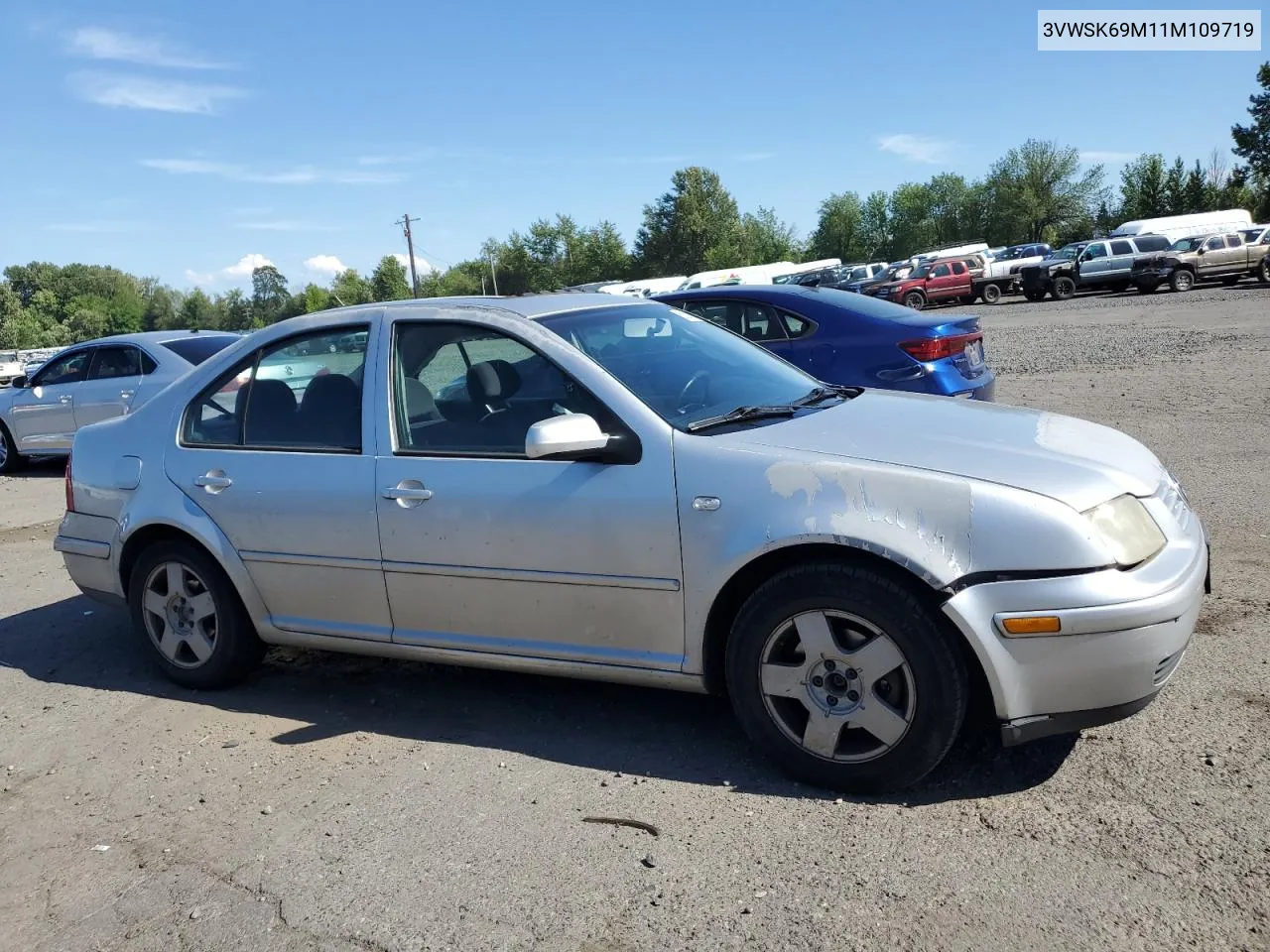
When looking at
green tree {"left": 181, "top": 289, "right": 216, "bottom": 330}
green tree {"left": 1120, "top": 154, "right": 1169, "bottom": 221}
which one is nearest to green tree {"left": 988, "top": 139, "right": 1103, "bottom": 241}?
green tree {"left": 1120, "top": 154, "right": 1169, "bottom": 221}

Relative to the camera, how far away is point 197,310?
13862 centimetres

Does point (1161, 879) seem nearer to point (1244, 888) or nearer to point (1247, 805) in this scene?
point (1244, 888)

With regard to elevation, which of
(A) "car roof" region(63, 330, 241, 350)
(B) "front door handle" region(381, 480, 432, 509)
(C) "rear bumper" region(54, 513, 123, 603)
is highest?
(A) "car roof" region(63, 330, 241, 350)

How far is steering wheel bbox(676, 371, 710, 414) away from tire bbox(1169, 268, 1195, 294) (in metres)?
35.3

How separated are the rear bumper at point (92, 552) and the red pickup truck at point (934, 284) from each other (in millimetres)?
36047

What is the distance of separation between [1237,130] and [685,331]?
236 ft

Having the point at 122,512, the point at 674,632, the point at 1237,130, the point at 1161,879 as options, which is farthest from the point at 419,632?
the point at 1237,130

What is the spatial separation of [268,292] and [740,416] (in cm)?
11826

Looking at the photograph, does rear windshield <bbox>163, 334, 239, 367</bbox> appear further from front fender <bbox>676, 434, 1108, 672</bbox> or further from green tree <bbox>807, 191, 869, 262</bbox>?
green tree <bbox>807, 191, 869, 262</bbox>

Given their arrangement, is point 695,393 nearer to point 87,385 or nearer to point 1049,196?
point 87,385

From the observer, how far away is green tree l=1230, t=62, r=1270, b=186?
2441 inches

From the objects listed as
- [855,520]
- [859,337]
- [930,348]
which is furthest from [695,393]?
[859,337]

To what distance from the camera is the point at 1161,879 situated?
2797 millimetres

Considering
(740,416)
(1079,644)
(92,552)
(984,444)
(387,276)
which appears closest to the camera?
(1079,644)
